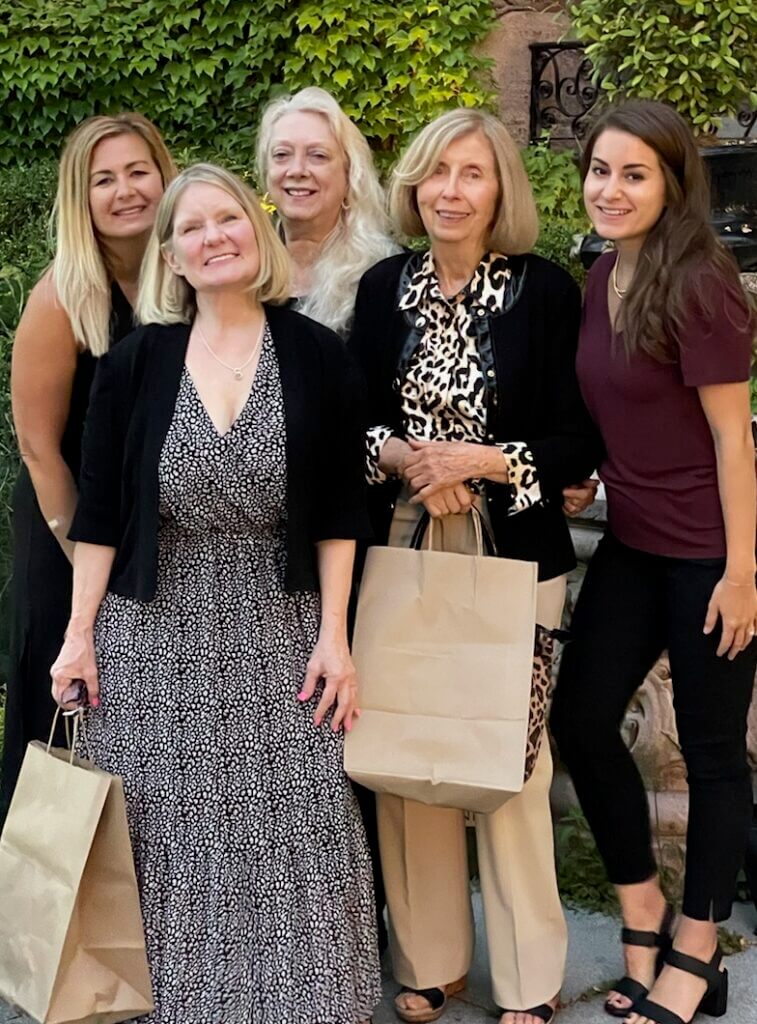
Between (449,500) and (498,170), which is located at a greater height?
(498,170)

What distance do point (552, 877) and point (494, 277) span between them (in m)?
1.27

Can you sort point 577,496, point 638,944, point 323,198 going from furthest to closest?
point 323,198 → point 638,944 → point 577,496

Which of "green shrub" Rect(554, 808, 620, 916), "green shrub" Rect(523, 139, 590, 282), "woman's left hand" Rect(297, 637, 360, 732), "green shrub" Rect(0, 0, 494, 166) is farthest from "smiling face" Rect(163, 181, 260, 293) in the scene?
"green shrub" Rect(0, 0, 494, 166)

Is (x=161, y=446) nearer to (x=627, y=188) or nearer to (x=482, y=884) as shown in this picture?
(x=627, y=188)

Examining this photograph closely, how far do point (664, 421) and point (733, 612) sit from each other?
393 mm

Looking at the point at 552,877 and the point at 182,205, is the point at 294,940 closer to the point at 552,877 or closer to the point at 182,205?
the point at 552,877

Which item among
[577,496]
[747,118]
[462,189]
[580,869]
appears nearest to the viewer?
[462,189]

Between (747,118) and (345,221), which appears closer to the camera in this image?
(345,221)

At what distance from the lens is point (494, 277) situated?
107 inches

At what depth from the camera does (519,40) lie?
9414 millimetres

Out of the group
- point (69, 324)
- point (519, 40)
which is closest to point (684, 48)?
point (69, 324)

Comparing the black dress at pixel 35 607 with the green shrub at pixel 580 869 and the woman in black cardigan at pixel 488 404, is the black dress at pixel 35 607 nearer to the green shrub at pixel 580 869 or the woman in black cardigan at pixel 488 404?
the woman in black cardigan at pixel 488 404

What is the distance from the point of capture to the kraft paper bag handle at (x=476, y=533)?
2697 mm

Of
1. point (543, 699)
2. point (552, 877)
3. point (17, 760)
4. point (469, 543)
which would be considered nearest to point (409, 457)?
point (469, 543)
